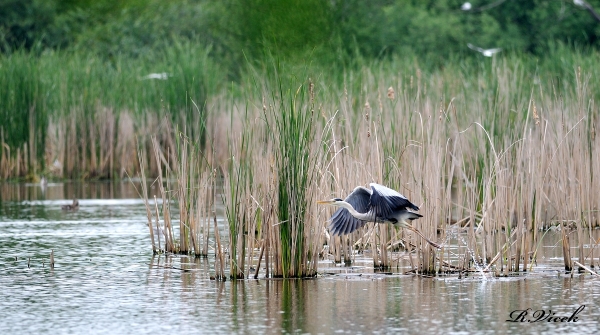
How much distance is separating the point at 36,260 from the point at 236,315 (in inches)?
123

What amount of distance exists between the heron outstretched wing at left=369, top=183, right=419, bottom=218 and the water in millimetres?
510

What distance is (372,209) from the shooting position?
25.9ft

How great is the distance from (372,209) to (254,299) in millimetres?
1168

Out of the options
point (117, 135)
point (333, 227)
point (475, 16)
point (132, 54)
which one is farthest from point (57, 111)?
point (475, 16)

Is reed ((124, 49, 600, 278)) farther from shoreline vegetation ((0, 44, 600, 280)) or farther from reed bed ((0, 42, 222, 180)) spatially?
reed bed ((0, 42, 222, 180))

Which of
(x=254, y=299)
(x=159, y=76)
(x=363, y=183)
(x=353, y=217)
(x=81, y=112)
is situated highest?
(x=159, y=76)

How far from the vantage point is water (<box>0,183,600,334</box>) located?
643cm
